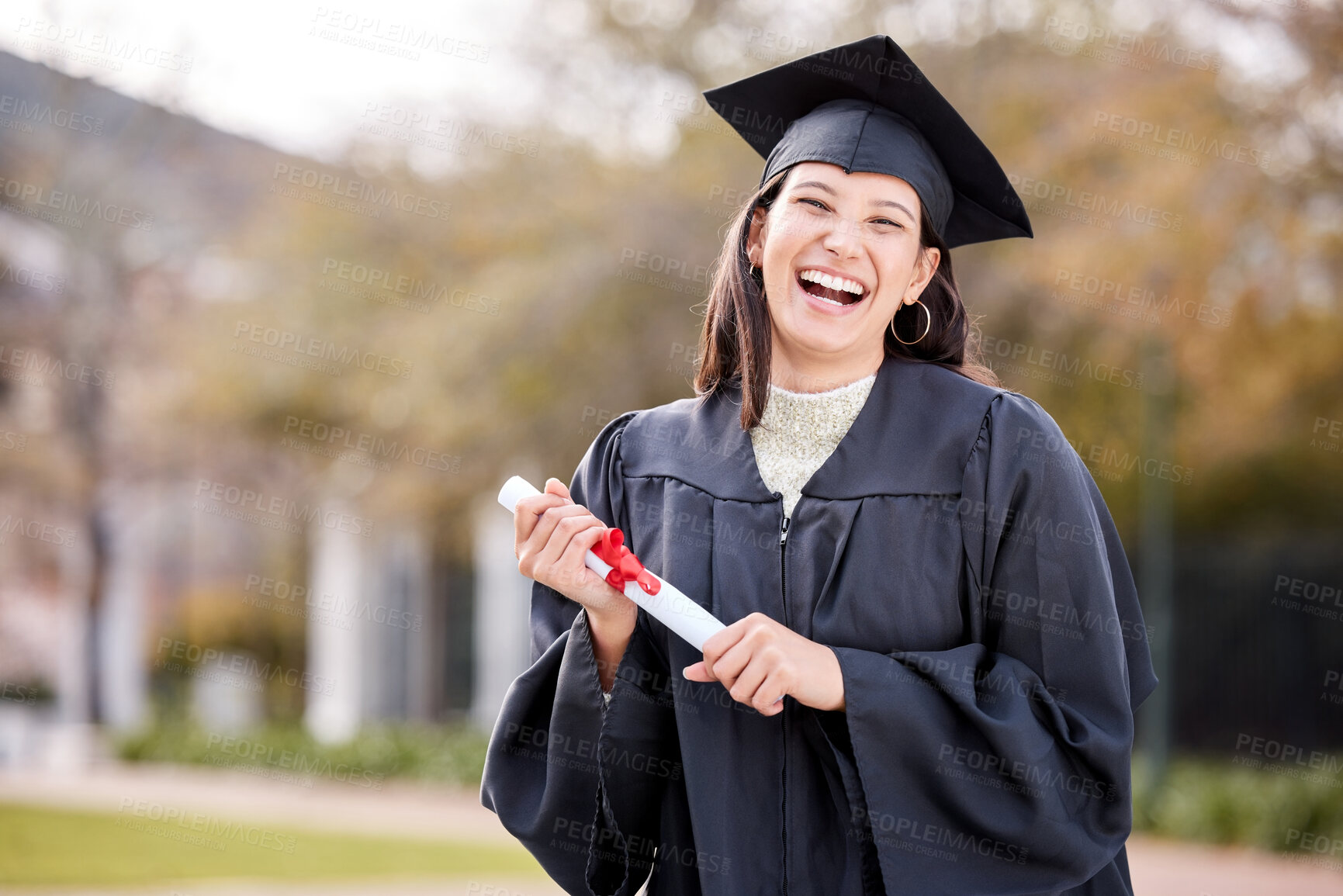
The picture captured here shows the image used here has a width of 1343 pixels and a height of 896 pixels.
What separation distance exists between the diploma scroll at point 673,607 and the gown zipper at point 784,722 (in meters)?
0.14

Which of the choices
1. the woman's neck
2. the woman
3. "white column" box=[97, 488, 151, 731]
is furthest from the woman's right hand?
"white column" box=[97, 488, 151, 731]

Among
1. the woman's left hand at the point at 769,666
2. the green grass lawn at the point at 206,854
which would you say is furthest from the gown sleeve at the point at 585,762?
the green grass lawn at the point at 206,854

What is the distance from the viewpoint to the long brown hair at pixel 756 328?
90.5 inches

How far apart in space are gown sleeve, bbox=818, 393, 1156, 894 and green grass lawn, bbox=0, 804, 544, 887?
7.01 m

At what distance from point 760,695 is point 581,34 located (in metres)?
10.1

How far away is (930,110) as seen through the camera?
2.28 m

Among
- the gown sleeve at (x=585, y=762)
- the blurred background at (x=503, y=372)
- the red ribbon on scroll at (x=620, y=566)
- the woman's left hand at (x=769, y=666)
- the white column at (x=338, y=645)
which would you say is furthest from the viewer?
the white column at (x=338, y=645)

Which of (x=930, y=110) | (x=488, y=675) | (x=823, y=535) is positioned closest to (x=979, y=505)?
(x=823, y=535)

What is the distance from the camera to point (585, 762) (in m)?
2.18

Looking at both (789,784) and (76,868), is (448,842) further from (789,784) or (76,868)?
(789,784)

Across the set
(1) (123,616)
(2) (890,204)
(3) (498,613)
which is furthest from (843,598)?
(1) (123,616)

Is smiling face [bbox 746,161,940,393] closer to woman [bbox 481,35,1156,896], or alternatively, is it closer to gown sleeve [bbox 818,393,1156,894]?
woman [bbox 481,35,1156,896]

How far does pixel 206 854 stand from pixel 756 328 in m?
8.38

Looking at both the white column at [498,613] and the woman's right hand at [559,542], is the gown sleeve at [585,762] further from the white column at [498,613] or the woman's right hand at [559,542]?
the white column at [498,613]
